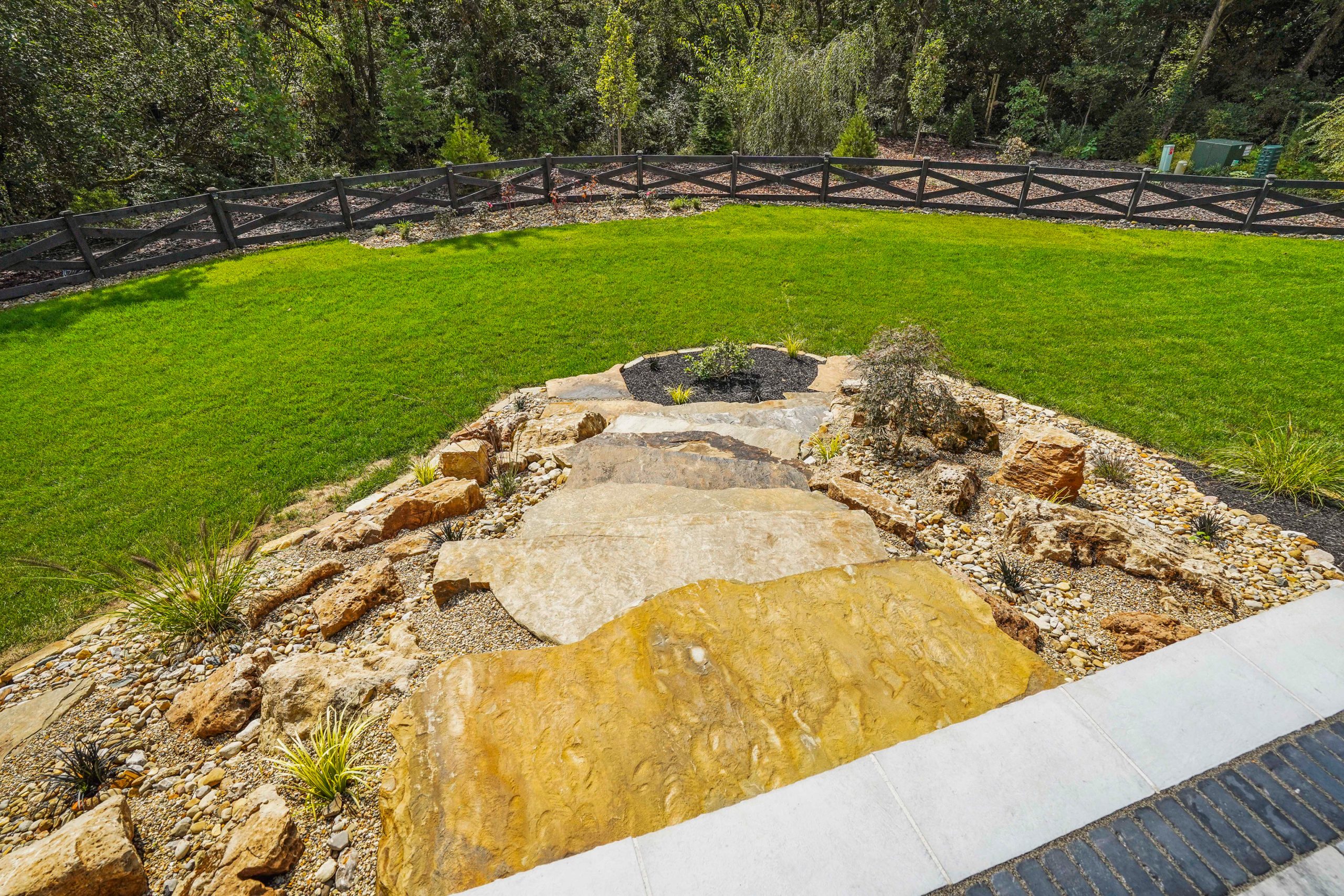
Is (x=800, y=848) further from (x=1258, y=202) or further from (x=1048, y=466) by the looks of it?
(x=1258, y=202)

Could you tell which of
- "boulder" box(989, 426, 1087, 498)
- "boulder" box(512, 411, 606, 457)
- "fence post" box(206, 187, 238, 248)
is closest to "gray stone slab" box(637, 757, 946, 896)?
"boulder" box(989, 426, 1087, 498)

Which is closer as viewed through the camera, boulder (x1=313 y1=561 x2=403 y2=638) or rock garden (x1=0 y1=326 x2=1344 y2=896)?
rock garden (x1=0 y1=326 x2=1344 y2=896)

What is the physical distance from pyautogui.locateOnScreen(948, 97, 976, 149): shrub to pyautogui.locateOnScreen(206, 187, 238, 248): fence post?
22.6 metres

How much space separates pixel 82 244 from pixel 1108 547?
1410 centimetres

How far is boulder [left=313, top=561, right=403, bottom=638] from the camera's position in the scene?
10.7 ft

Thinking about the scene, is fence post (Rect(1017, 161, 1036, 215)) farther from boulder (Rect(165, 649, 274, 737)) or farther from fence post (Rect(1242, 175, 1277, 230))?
boulder (Rect(165, 649, 274, 737))

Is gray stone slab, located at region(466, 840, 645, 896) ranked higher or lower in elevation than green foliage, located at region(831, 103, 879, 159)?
lower

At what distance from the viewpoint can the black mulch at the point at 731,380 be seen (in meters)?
6.55

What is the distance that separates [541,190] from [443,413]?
8761mm

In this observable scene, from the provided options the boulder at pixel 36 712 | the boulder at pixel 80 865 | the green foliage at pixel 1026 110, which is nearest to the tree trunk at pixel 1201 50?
the green foliage at pixel 1026 110

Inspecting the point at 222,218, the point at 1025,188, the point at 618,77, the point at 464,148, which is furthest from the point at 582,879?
the point at 618,77

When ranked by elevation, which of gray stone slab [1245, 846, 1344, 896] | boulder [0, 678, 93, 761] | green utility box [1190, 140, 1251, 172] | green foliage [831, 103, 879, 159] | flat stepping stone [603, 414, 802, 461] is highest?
green foliage [831, 103, 879, 159]

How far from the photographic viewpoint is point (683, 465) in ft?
15.1

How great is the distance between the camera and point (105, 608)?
403cm
